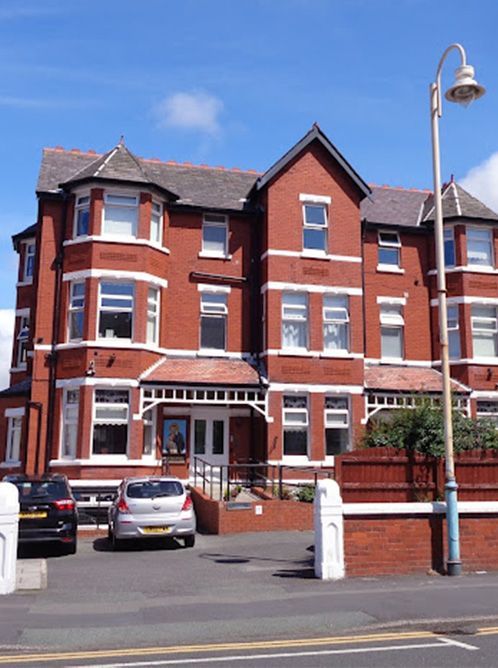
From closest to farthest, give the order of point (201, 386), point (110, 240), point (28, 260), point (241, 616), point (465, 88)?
1. point (241, 616)
2. point (465, 88)
3. point (201, 386)
4. point (110, 240)
5. point (28, 260)

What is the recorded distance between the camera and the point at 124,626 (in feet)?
26.1

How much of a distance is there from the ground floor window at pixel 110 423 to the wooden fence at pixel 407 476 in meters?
10.2

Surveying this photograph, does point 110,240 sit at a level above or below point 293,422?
above

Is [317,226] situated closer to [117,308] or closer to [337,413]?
[337,413]

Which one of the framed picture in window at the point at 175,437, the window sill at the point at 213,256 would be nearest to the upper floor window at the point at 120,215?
the window sill at the point at 213,256

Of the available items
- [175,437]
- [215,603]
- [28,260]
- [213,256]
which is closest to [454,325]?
[213,256]

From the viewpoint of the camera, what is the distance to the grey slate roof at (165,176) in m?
22.3

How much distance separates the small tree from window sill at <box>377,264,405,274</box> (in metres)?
11.8

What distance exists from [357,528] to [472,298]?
1496cm

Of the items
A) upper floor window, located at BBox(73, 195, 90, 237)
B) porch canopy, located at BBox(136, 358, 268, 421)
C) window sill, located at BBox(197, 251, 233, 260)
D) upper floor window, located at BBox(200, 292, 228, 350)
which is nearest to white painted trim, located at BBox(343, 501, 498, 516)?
porch canopy, located at BBox(136, 358, 268, 421)

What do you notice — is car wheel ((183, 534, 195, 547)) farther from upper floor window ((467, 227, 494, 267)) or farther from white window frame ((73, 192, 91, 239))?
upper floor window ((467, 227, 494, 267))

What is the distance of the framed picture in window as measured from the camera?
21.8 m

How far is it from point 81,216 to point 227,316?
18.5 ft

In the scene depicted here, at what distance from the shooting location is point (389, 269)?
2511cm
